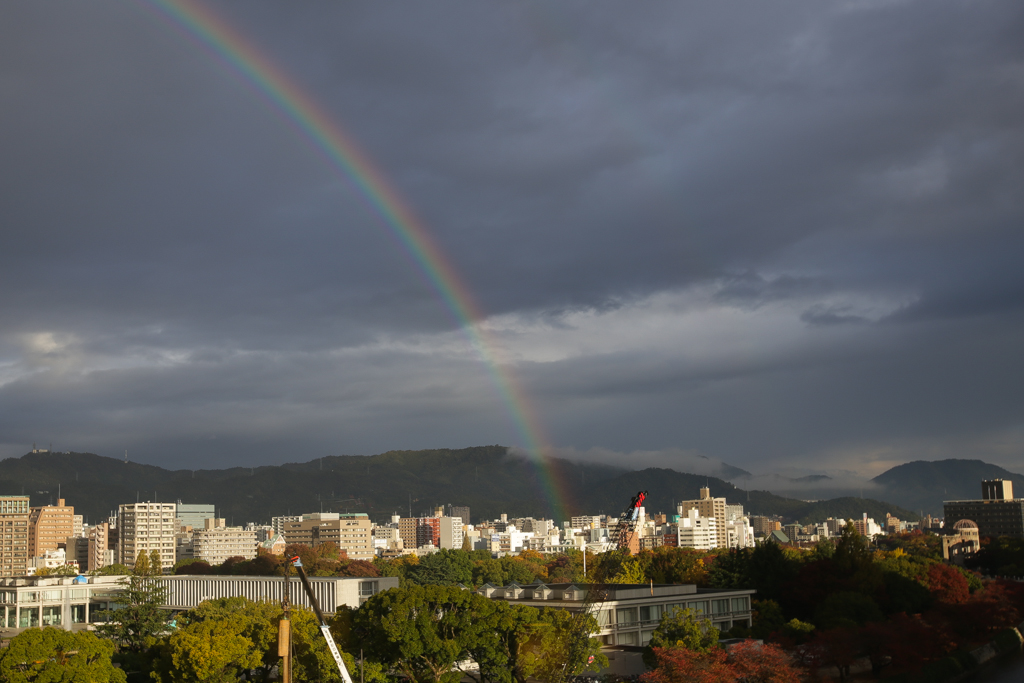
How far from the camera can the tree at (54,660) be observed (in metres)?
27.7

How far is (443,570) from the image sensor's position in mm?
85938

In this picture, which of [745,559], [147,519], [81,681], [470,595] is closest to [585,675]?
[470,595]

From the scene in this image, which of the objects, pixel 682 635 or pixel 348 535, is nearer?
pixel 682 635

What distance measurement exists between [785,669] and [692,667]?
125 inches

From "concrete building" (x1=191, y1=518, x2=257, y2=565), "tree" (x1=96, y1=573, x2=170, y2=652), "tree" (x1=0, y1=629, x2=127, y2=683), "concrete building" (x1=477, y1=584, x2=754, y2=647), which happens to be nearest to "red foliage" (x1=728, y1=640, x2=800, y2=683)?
"concrete building" (x1=477, y1=584, x2=754, y2=647)

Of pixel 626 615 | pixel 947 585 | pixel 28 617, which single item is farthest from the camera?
pixel 28 617

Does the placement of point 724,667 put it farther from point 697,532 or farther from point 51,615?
point 697,532

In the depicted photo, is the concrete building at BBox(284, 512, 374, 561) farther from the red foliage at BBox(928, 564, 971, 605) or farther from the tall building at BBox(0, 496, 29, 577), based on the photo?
the red foliage at BBox(928, 564, 971, 605)

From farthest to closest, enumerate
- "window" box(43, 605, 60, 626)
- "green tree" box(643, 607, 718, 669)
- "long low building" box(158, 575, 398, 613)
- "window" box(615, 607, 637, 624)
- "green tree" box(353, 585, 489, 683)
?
"window" box(43, 605, 60, 626) → "long low building" box(158, 575, 398, 613) → "window" box(615, 607, 637, 624) → "green tree" box(643, 607, 718, 669) → "green tree" box(353, 585, 489, 683)

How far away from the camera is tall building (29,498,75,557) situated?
153m

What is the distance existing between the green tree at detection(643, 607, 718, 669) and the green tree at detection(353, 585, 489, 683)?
7.90 metres

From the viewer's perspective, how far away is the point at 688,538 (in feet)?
554

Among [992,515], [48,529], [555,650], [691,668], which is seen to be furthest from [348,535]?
[691,668]

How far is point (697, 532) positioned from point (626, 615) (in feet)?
432
